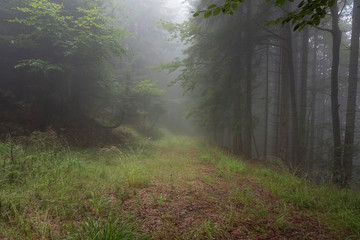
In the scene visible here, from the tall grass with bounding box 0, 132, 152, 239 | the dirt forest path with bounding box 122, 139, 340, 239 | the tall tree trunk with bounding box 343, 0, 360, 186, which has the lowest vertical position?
the dirt forest path with bounding box 122, 139, 340, 239

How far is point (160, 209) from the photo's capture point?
8.56ft

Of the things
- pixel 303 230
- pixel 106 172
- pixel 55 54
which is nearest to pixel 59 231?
pixel 106 172

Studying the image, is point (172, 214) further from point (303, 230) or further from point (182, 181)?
point (303, 230)

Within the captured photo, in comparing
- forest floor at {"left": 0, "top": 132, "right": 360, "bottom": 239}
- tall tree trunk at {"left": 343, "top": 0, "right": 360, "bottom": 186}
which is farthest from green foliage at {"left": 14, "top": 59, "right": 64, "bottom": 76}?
tall tree trunk at {"left": 343, "top": 0, "right": 360, "bottom": 186}

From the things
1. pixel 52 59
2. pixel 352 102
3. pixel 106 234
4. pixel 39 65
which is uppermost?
pixel 52 59

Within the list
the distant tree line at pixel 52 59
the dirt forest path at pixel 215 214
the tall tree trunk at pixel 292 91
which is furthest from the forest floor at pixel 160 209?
the distant tree line at pixel 52 59

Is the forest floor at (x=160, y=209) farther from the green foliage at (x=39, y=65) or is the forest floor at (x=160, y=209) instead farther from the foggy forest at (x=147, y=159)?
the green foliage at (x=39, y=65)

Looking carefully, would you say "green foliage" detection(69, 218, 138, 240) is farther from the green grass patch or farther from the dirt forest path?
the green grass patch

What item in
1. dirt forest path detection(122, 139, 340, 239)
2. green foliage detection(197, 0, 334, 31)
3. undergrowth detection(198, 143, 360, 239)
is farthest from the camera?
undergrowth detection(198, 143, 360, 239)

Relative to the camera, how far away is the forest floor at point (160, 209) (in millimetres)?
2035

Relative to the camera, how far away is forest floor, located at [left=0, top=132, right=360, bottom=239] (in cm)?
204

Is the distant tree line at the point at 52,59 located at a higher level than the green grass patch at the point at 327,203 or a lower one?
higher

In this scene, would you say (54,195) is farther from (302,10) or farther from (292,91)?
(292,91)

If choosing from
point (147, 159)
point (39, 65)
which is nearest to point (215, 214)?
point (147, 159)
